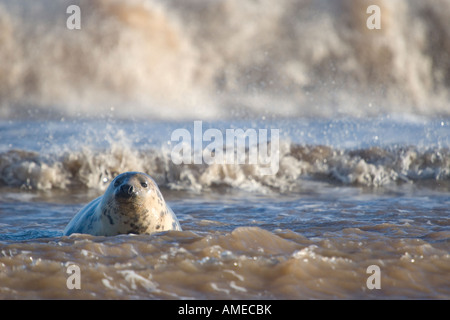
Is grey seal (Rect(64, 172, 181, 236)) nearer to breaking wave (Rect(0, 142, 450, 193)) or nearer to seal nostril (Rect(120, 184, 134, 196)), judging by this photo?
seal nostril (Rect(120, 184, 134, 196))

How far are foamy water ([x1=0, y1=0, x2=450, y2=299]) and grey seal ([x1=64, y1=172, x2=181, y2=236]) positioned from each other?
22 cm

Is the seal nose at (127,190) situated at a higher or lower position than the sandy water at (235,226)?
higher

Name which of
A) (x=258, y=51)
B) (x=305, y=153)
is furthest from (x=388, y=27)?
(x=305, y=153)

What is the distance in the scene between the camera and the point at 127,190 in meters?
4.09

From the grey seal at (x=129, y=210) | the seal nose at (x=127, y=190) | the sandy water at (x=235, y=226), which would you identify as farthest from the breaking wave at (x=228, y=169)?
the seal nose at (x=127, y=190)

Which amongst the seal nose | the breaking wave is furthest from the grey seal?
the breaking wave

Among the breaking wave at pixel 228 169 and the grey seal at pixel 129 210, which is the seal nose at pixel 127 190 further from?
the breaking wave at pixel 228 169

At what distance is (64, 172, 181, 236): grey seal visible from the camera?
13.5ft

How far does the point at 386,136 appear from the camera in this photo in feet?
32.8

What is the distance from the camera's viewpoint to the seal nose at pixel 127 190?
4090 mm

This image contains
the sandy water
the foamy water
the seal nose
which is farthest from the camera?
the seal nose

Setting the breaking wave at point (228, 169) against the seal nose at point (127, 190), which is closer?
the seal nose at point (127, 190)

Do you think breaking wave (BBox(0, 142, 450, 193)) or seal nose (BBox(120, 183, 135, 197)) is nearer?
seal nose (BBox(120, 183, 135, 197))

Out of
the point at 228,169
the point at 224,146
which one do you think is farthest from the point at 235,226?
the point at 224,146
